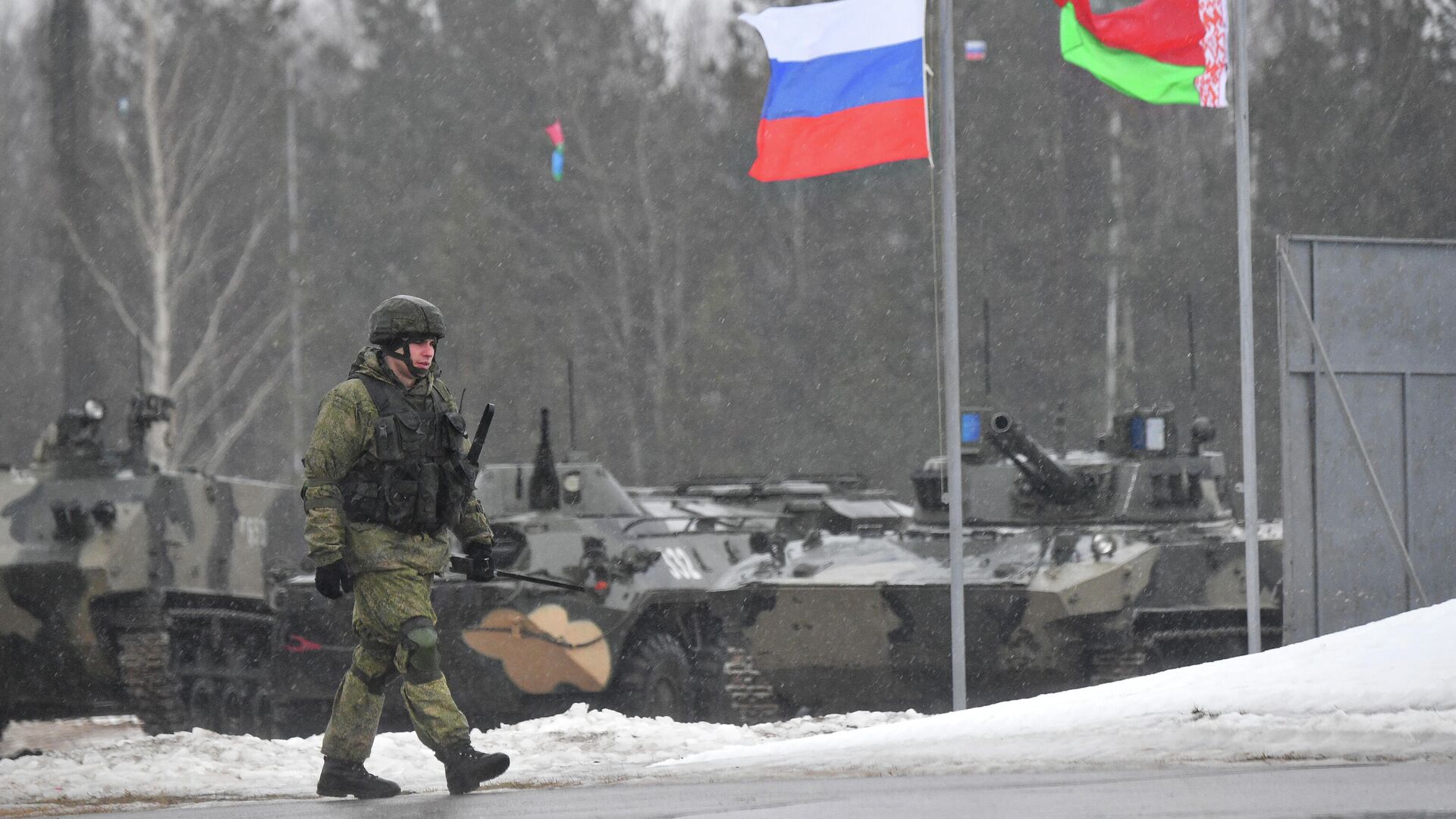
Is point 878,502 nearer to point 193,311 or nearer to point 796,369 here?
point 796,369

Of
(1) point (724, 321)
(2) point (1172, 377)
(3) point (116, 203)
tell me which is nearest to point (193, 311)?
(3) point (116, 203)

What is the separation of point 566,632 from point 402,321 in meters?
7.12

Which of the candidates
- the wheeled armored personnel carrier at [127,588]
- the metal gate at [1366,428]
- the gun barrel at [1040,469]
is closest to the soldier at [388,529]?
the metal gate at [1366,428]

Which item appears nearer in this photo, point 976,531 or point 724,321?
point 976,531

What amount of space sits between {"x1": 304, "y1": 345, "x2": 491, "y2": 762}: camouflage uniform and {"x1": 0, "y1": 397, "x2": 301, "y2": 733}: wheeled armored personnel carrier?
27.7 feet

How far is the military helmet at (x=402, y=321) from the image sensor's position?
6.70m

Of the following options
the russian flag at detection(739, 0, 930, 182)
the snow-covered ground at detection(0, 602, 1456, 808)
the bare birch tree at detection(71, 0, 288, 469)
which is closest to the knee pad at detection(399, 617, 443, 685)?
the snow-covered ground at detection(0, 602, 1456, 808)

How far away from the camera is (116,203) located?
32.1 metres

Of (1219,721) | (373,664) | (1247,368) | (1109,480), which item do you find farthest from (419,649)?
(1109,480)

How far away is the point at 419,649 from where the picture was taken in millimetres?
6516

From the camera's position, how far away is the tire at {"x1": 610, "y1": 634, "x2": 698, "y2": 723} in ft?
45.5

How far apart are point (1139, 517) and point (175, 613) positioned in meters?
7.02

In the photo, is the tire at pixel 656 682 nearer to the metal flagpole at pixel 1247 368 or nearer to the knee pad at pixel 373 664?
the metal flagpole at pixel 1247 368

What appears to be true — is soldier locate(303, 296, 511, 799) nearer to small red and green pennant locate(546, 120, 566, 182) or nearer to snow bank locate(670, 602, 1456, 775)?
snow bank locate(670, 602, 1456, 775)
